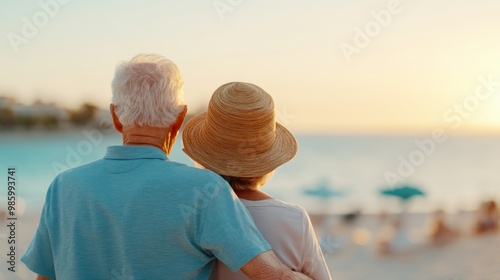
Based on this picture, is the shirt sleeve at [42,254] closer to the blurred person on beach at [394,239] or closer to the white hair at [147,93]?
the white hair at [147,93]

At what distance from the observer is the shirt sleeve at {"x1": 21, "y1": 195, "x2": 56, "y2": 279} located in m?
2.27

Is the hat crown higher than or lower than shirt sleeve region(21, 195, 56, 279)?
higher

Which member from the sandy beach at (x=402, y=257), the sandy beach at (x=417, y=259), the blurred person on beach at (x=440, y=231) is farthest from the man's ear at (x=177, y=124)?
the blurred person on beach at (x=440, y=231)

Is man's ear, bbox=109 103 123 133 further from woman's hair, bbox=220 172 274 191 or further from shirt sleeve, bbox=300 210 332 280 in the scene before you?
shirt sleeve, bbox=300 210 332 280

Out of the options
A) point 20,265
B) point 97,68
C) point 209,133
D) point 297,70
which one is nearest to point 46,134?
point 97,68

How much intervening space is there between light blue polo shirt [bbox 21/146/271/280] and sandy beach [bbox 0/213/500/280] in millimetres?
5931

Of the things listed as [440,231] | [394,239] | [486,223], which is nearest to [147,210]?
[394,239]

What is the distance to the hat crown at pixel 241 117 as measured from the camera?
2455mm

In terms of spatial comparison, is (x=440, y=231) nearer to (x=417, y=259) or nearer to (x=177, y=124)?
(x=417, y=259)

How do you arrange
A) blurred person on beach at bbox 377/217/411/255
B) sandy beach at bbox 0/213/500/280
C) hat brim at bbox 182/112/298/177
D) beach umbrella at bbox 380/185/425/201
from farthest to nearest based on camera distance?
beach umbrella at bbox 380/185/425/201
blurred person on beach at bbox 377/217/411/255
sandy beach at bbox 0/213/500/280
hat brim at bbox 182/112/298/177

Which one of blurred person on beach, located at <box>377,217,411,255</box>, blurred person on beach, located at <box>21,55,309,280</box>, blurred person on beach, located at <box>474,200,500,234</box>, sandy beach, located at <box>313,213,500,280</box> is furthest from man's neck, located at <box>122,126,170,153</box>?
blurred person on beach, located at <box>474,200,500,234</box>

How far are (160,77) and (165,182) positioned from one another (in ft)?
1.01

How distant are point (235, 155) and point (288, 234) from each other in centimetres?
30

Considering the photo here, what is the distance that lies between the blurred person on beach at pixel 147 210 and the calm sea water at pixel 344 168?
11057 mm
